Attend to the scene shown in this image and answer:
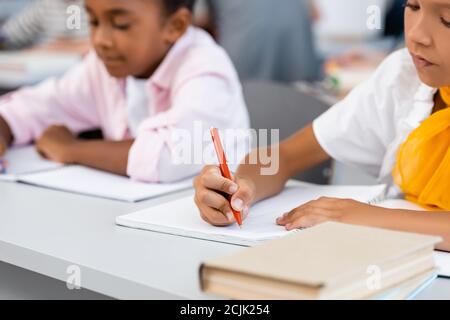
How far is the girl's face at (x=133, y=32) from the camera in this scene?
4.81 feet

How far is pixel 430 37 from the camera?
0.97 meters

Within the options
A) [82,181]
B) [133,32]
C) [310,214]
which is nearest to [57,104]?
[133,32]

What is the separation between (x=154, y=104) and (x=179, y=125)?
0.21 meters

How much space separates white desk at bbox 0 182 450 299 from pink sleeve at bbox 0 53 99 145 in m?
0.53

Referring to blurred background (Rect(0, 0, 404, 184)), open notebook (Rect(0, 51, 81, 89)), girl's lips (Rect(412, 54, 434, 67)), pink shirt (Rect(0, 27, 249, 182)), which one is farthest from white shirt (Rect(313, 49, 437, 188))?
open notebook (Rect(0, 51, 81, 89))

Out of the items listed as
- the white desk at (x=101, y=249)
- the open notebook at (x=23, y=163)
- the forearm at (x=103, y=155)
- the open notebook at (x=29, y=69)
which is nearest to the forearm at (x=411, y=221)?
the white desk at (x=101, y=249)

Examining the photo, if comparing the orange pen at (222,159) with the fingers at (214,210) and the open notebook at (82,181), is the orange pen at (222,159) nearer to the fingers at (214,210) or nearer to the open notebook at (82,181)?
the fingers at (214,210)

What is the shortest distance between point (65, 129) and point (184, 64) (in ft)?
1.04

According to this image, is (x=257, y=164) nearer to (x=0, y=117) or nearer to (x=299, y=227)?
(x=299, y=227)

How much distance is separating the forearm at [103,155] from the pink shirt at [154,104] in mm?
33

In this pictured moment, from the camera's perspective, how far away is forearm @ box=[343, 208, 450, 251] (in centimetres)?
90

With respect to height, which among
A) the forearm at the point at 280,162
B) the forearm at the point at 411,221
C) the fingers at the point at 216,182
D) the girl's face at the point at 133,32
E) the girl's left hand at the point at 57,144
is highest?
the girl's face at the point at 133,32
